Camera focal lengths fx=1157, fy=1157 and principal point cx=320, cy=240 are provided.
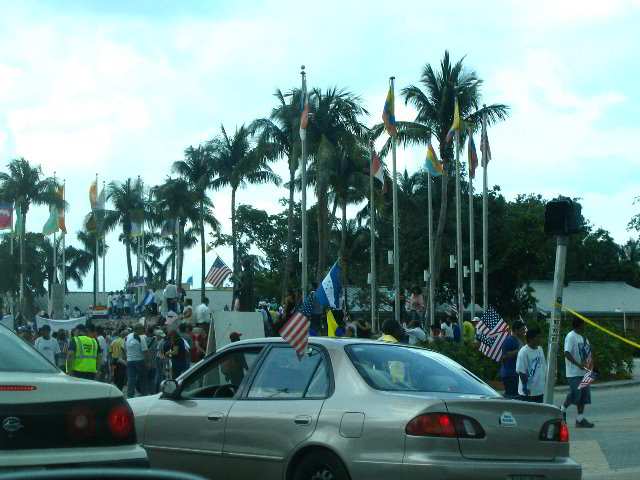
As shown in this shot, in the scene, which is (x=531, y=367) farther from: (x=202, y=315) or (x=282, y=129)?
(x=282, y=129)

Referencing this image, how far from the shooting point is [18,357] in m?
7.05

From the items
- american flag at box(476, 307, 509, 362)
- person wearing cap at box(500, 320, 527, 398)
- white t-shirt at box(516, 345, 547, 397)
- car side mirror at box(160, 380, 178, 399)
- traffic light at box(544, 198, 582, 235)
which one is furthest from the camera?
american flag at box(476, 307, 509, 362)

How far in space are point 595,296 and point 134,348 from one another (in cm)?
6862

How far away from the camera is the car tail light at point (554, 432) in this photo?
855 cm

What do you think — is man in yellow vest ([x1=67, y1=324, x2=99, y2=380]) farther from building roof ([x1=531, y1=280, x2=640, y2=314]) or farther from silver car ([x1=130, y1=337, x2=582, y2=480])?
building roof ([x1=531, y1=280, x2=640, y2=314])

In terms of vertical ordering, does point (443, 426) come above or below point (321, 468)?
above

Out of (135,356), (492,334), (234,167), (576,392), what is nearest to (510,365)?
(576,392)

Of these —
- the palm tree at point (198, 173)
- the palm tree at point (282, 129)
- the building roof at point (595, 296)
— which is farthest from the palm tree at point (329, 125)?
the building roof at point (595, 296)

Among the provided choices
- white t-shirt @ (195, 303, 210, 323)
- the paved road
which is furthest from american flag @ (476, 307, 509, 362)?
white t-shirt @ (195, 303, 210, 323)

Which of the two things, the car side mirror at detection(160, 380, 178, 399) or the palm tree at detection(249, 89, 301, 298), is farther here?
the palm tree at detection(249, 89, 301, 298)

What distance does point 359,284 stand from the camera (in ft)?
248

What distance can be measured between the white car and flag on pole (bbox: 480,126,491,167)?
40738 mm

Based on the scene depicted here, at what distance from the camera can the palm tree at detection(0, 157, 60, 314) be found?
71.2 metres

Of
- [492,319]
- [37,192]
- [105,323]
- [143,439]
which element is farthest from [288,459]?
[37,192]
